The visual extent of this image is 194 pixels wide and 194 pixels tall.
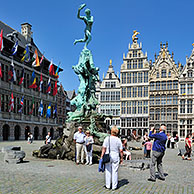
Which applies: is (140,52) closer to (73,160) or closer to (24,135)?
(24,135)

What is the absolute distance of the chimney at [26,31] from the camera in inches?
1998

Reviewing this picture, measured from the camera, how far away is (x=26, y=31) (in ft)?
167

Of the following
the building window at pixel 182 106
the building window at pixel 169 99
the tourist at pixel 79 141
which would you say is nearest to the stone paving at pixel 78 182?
the tourist at pixel 79 141

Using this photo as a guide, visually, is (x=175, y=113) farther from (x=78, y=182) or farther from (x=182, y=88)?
(x=78, y=182)

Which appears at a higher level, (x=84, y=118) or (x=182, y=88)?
(x=182, y=88)

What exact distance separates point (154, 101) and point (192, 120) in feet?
24.4

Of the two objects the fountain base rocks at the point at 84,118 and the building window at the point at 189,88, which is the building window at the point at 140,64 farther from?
the fountain base rocks at the point at 84,118

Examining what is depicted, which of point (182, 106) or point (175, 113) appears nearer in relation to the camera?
point (182, 106)

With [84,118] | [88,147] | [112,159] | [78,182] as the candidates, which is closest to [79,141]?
[88,147]

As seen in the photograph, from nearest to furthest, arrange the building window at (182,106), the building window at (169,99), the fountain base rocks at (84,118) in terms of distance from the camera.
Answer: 1. the fountain base rocks at (84,118)
2. the building window at (182,106)
3. the building window at (169,99)

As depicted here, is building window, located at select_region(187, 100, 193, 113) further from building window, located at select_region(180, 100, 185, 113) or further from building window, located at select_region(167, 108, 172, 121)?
building window, located at select_region(167, 108, 172, 121)

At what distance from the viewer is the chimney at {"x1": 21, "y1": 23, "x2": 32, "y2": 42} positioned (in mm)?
50737

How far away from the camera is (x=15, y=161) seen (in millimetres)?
11625

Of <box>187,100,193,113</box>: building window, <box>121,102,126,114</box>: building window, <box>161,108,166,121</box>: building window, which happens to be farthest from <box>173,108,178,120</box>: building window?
<box>121,102,126,114</box>: building window
